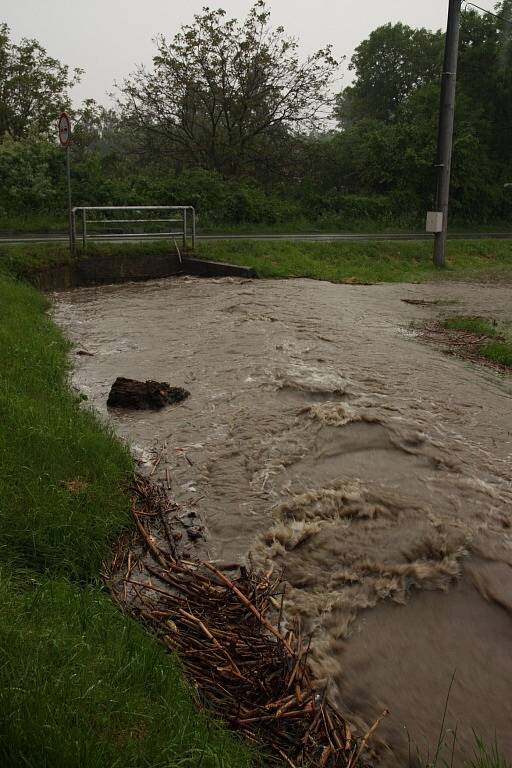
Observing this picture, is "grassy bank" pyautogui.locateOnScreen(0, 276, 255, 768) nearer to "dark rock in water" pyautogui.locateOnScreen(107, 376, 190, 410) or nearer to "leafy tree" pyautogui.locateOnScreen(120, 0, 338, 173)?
"dark rock in water" pyautogui.locateOnScreen(107, 376, 190, 410)

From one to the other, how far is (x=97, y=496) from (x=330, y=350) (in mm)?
5547

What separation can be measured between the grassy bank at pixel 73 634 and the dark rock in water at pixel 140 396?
1.15 metres

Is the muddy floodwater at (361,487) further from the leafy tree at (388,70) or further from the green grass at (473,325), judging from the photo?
the leafy tree at (388,70)

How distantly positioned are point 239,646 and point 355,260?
16293 millimetres

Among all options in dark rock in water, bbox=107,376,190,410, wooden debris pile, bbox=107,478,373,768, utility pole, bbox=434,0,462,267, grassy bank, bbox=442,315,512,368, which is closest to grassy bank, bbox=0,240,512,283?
utility pole, bbox=434,0,462,267

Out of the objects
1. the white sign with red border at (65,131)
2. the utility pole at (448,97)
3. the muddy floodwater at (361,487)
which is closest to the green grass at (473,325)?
the muddy floodwater at (361,487)

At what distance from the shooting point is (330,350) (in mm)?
9734

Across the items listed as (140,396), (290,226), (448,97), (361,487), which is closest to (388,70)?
(290,226)

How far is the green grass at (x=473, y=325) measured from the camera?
36.3 ft

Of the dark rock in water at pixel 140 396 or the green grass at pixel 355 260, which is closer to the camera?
the dark rock in water at pixel 140 396

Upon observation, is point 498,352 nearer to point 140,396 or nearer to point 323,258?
point 140,396

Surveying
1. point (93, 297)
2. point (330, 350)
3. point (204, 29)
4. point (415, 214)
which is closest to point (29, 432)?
point (330, 350)

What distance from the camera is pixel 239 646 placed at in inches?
136

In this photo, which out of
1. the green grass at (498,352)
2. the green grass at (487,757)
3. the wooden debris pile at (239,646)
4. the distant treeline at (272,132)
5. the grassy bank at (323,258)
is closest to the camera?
the green grass at (487,757)
